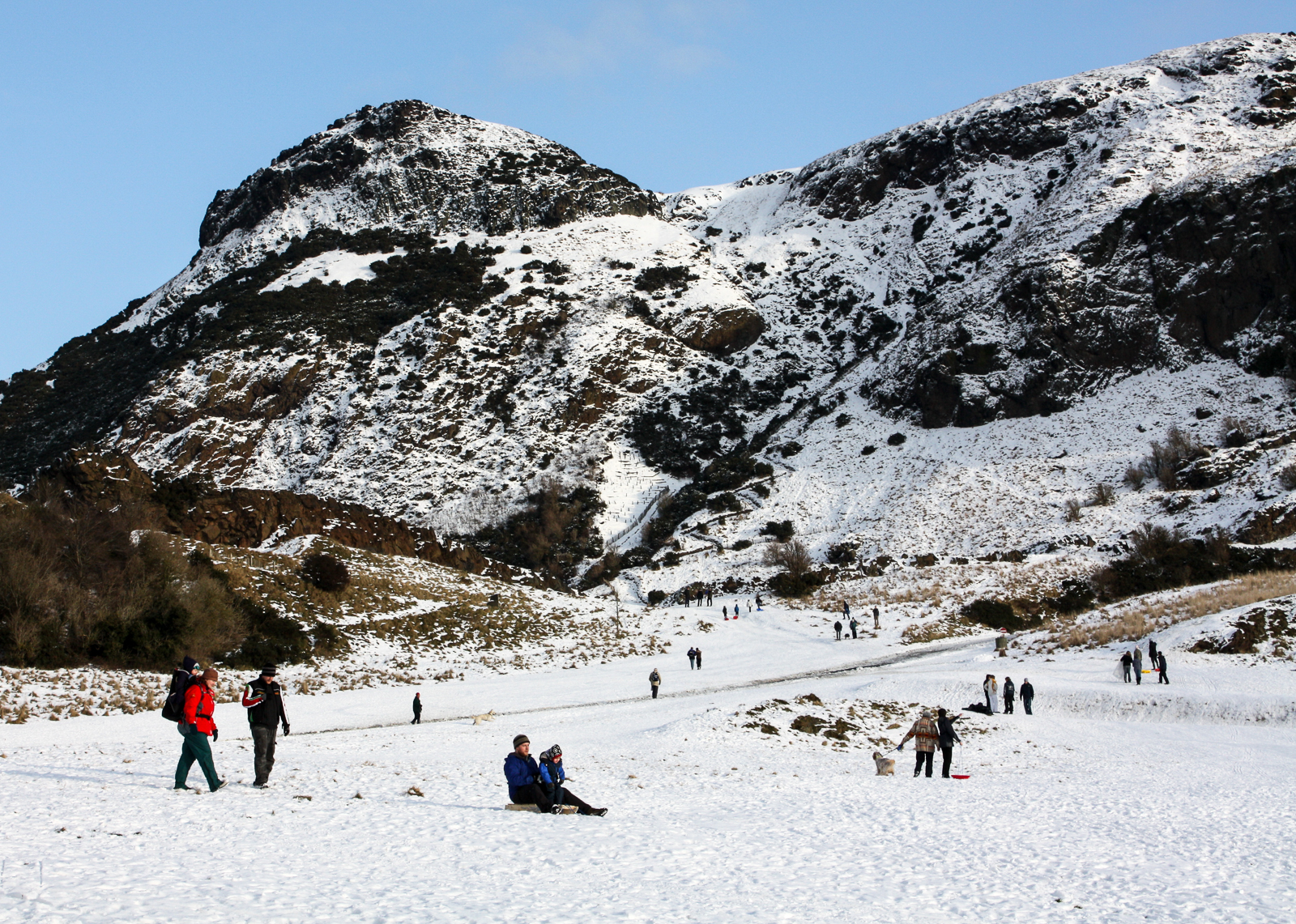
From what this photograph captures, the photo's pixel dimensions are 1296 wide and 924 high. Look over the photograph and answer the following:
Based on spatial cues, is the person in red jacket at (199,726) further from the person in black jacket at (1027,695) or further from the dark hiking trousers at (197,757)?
the person in black jacket at (1027,695)

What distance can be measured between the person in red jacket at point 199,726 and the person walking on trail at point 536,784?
11.8 ft

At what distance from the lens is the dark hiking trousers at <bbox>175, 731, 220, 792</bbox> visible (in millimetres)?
10531

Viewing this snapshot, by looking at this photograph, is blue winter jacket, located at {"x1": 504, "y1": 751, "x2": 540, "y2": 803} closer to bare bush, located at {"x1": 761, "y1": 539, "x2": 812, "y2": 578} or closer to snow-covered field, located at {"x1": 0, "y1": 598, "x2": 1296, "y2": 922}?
snow-covered field, located at {"x1": 0, "y1": 598, "x2": 1296, "y2": 922}

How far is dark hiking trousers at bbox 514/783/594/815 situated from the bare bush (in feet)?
151

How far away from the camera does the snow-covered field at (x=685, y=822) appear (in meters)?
6.75

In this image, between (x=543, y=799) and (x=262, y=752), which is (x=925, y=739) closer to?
(x=543, y=799)

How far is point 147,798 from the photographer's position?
10.3m

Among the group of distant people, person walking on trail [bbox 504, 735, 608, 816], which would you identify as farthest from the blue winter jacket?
the group of distant people

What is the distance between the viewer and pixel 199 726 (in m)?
10.4

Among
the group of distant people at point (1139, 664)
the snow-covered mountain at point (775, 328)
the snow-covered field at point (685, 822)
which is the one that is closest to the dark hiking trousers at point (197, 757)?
the snow-covered field at point (685, 822)

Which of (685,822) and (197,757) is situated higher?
(197,757)

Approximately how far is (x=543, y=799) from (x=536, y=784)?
0.67 ft

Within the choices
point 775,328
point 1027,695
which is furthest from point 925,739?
point 775,328

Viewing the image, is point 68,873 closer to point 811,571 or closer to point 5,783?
point 5,783
